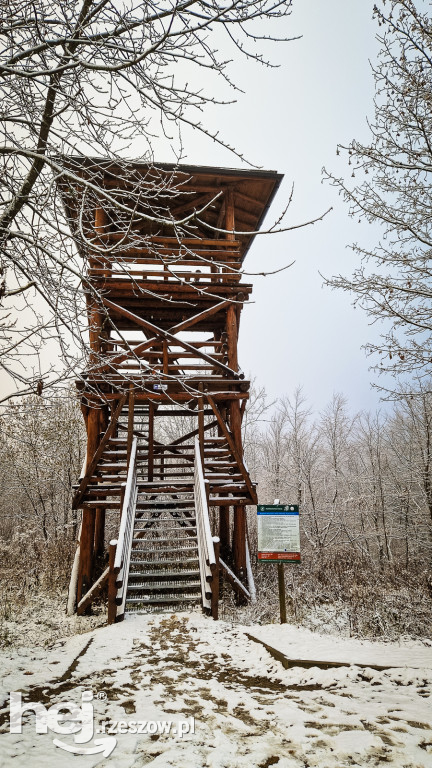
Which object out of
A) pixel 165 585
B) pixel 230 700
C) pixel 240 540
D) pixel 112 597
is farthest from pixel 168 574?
pixel 230 700

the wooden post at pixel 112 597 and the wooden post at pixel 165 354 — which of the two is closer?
the wooden post at pixel 112 597

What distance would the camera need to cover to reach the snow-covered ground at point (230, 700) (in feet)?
7.63

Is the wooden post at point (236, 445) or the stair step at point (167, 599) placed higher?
the wooden post at point (236, 445)

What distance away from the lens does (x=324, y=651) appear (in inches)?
162

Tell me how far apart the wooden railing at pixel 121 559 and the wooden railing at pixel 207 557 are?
126 centimetres

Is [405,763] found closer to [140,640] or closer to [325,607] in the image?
[140,640]

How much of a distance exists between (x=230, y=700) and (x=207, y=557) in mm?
3557

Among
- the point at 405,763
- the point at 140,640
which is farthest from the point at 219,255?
the point at 405,763

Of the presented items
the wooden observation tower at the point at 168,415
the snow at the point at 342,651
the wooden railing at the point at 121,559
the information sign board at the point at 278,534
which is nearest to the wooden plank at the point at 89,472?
the wooden observation tower at the point at 168,415

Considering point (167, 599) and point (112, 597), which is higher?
point (112, 597)

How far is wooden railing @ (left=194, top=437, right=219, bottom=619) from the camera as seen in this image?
20.8ft

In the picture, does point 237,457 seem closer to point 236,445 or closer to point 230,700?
point 236,445

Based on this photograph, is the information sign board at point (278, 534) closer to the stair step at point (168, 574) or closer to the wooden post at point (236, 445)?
the stair step at point (168, 574)

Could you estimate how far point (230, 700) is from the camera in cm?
324
